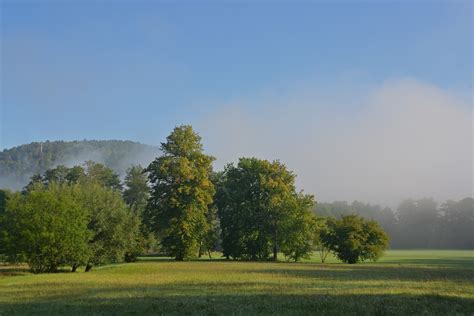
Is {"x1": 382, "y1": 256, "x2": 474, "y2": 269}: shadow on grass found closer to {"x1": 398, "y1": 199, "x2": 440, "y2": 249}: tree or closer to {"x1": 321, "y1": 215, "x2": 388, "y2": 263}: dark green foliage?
{"x1": 321, "y1": 215, "x2": 388, "y2": 263}: dark green foliage

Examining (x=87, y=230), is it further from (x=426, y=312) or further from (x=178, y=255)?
(x=426, y=312)

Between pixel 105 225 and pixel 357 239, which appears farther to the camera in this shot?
pixel 357 239

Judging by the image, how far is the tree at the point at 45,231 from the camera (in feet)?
139

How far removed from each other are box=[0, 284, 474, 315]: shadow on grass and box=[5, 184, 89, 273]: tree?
22.7m

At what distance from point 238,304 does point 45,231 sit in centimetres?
3112

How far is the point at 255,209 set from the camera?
227 feet

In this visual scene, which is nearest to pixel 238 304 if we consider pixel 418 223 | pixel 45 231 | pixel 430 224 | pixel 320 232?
pixel 45 231

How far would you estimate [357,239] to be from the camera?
209ft

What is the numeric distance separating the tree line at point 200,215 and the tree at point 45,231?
0.23 m

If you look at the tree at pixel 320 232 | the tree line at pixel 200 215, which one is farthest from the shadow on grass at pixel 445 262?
the tree at pixel 320 232

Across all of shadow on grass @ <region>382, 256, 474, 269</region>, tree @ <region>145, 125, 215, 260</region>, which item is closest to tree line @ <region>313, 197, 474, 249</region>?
shadow on grass @ <region>382, 256, 474, 269</region>

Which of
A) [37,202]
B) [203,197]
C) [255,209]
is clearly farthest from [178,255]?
[37,202]

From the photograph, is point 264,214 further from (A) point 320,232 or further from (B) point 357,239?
(B) point 357,239

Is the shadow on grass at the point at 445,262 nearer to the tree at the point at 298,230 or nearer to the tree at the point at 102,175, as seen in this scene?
the tree at the point at 298,230
